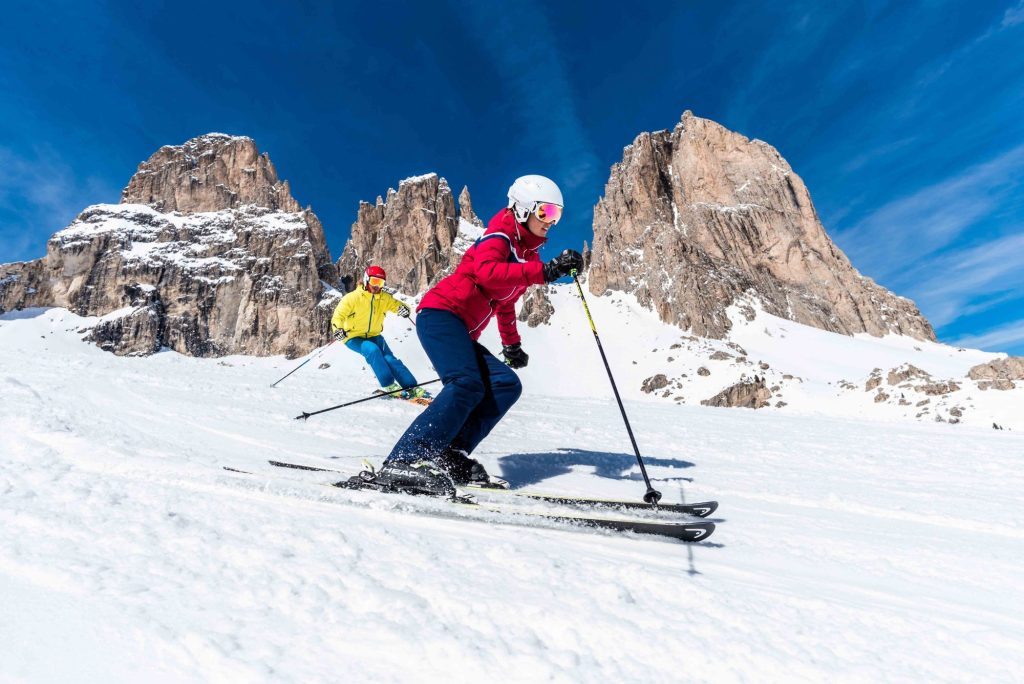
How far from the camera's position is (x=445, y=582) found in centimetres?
169

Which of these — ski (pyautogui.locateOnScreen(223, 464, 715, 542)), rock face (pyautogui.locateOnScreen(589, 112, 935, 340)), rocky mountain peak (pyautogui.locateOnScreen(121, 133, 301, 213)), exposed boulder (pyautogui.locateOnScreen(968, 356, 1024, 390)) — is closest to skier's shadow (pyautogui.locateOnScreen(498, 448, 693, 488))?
ski (pyautogui.locateOnScreen(223, 464, 715, 542))

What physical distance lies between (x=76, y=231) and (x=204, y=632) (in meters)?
149

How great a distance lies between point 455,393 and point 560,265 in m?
1.30

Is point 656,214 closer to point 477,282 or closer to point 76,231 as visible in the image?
point 477,282

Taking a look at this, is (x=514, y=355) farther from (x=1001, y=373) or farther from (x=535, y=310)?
(x=535, y=310)

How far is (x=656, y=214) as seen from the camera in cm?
7806

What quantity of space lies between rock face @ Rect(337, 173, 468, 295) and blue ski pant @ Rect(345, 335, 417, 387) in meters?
93.3

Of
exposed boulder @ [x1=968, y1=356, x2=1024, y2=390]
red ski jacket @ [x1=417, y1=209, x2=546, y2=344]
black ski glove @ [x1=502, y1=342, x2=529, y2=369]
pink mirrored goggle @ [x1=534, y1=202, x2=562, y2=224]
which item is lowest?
black ski glove @ [x1=502, y1=342, x2=529, y2=369]

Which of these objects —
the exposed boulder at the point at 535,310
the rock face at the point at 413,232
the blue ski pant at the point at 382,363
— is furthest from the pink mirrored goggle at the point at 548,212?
the rock face at the point at 413,232

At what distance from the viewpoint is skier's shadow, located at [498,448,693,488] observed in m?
4.48

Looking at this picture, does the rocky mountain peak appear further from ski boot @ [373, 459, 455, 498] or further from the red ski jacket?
ski boot @ [373, 459, 455, 498]

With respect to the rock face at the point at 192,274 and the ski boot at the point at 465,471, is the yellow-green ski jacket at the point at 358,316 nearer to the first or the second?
the ski boot at the point at 465,471

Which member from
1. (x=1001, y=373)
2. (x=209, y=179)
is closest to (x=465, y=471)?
(x=1001, y=373)

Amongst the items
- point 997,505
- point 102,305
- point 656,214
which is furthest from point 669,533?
point 102,305
